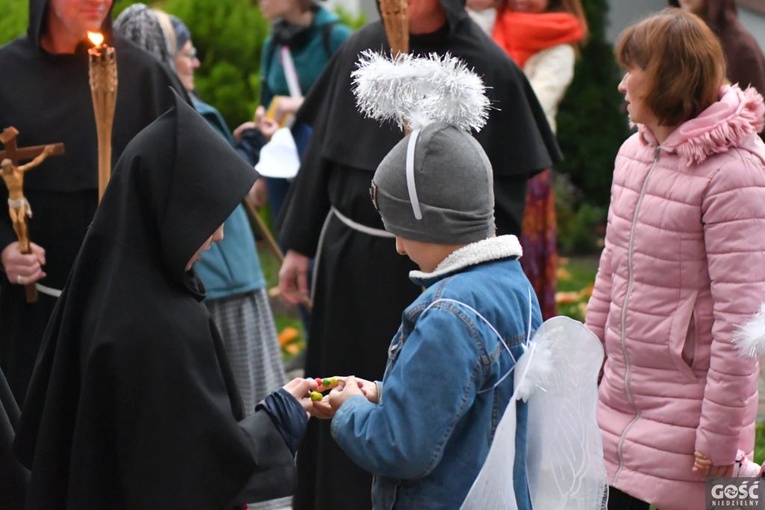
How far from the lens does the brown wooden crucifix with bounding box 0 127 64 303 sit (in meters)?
4.71

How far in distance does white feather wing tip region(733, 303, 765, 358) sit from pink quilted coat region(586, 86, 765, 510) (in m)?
0.05

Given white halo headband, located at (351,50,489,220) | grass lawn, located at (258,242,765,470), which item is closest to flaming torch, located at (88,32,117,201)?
white halo headband, located at (351,50,489,220)

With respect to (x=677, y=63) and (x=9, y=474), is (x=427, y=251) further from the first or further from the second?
(x=9, y=474)

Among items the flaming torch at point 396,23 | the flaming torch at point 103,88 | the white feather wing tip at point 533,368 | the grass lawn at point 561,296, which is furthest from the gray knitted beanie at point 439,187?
the grass lawn at point 561,296

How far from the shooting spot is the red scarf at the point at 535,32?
730 centimetres

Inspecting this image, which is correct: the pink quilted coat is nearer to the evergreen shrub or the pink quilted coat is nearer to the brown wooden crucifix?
the brown wooden crucifix

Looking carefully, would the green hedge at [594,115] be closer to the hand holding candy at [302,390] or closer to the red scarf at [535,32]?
the red scarf at [535,32]

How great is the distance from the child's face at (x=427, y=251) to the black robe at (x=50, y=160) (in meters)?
1.93

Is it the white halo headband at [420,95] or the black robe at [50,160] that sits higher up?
the white halo headband at [420,95]

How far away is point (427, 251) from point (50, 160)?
84.5 inches

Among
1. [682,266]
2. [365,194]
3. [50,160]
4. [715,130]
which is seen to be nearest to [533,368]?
[682,266]

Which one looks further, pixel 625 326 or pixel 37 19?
pixel 37 19

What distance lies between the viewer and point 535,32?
24.0ft

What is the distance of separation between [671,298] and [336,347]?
1.59m
